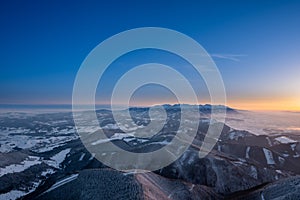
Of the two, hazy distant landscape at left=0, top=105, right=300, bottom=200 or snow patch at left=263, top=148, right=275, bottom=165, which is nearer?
hazy distant landscape at left=0, top=105, right=300, bottom=200

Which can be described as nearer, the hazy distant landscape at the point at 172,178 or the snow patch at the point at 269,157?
the hazy distant landscape at the point at 172,178

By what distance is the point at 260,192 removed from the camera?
204 feet

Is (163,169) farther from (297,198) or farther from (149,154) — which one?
(297,198)

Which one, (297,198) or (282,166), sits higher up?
(297,198)

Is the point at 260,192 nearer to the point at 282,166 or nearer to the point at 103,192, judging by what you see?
the point at 103,192

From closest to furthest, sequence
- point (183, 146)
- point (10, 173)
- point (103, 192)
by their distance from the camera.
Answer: point (103, 192) → point (10, 173) → point (183, 146)

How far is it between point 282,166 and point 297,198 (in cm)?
8848

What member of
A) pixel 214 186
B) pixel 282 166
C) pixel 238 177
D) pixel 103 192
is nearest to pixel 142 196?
pixel 103 192

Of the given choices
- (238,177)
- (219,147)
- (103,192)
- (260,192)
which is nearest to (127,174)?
(103,192)

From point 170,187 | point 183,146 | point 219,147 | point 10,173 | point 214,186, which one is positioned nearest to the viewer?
point 170,187

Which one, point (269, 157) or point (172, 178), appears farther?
point (269, 157)

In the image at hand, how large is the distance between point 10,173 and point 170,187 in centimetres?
7415

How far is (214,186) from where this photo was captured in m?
87.5

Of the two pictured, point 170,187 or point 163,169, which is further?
point 163,169
